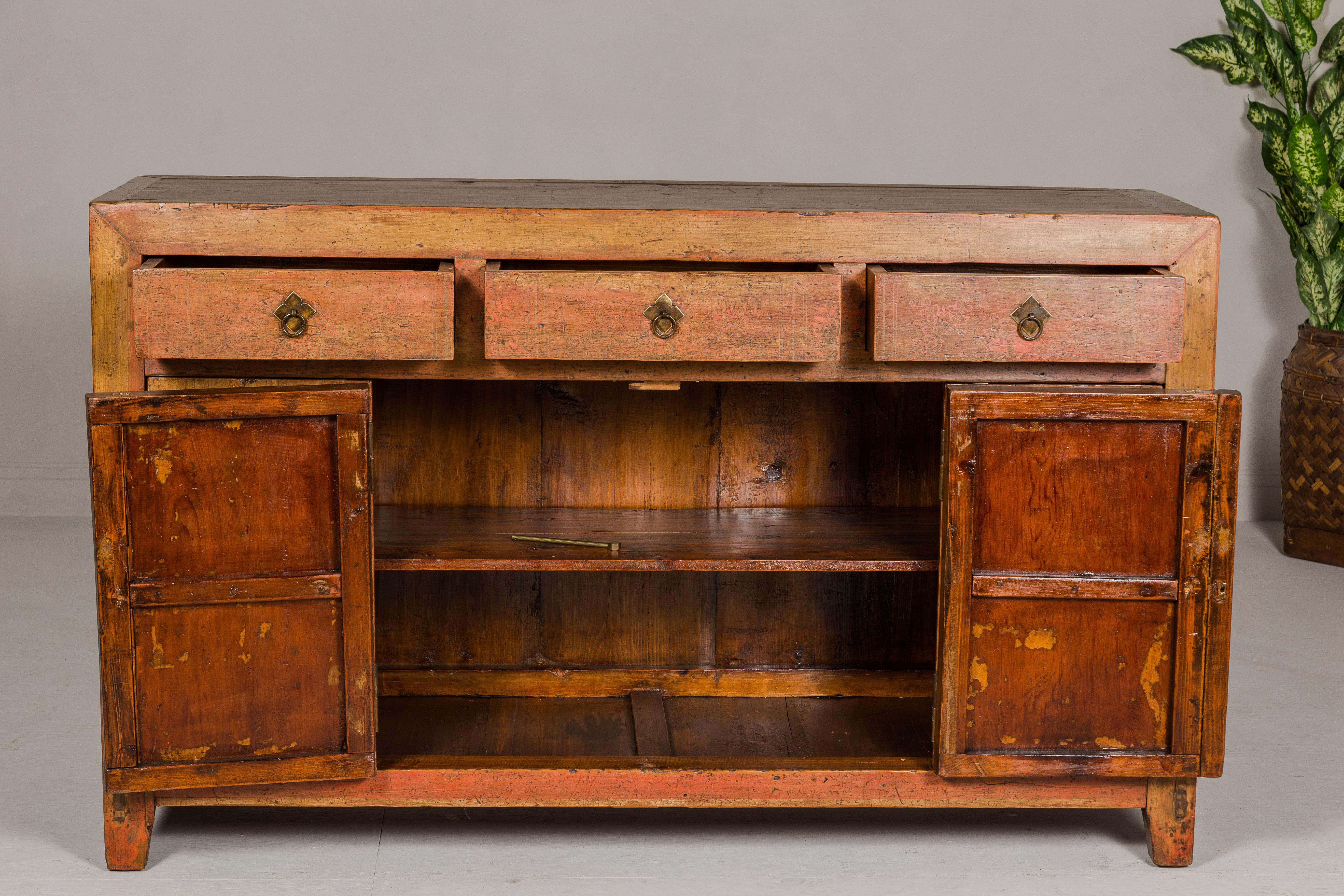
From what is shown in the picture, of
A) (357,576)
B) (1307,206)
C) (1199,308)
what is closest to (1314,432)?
(1307,206)

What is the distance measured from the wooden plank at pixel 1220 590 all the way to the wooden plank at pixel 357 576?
128cm

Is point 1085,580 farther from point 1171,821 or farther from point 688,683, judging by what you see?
point 688,683

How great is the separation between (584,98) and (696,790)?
2731 mm

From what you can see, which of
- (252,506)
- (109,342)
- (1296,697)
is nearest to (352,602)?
(252,506)

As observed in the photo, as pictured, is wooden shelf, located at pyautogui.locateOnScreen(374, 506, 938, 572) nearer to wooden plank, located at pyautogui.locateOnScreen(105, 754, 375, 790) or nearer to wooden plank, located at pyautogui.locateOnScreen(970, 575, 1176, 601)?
Result: wooden plank, located at pyautogui.locateOnScreen(970, 575, 1176, 601)

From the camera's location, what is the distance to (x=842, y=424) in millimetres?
2779

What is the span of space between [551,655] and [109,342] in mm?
1095

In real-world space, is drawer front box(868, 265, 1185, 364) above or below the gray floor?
above

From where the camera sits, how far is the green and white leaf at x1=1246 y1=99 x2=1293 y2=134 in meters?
4.39

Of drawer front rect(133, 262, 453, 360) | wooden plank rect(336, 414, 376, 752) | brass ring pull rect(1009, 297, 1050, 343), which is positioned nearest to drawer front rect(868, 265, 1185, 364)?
brass ring pull rect(1009, 297, 1050, 343)

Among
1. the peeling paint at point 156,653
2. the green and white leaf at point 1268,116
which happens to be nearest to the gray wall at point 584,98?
the green and white leaf at point 1268,116

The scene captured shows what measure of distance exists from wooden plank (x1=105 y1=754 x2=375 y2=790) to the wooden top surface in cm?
85

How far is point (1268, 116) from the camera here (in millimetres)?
4410

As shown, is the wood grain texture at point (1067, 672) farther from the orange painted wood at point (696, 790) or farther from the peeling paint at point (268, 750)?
the peeling paint at point (268, 750)
